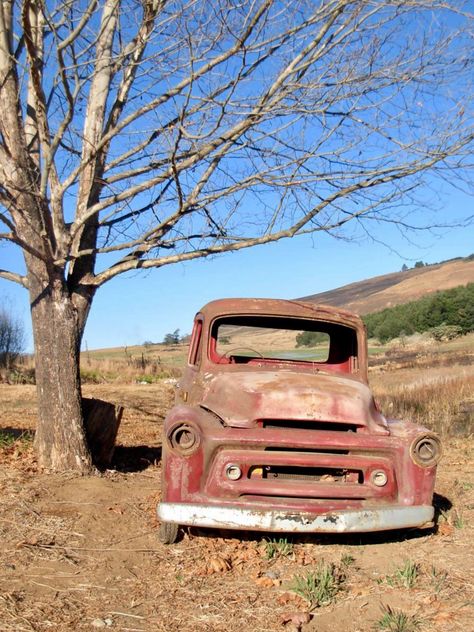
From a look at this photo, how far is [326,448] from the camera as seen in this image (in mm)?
4398

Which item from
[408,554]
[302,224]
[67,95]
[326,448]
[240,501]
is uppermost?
[67,95]

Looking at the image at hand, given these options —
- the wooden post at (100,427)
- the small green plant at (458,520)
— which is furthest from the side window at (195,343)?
the small green plant at (458,520)

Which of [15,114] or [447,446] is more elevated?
[15,114]

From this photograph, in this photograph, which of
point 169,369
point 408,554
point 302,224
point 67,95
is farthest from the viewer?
point 169,369

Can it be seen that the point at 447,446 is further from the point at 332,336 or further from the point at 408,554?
the point at 408,554

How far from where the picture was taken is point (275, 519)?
414cm

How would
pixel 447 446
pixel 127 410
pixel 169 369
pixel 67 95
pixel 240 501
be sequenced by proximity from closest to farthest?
pixel 240 501 < pixel 67 95 < pixel 447 446 < pixel 127 410 < pixel 169 369

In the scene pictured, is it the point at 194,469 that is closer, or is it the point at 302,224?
the point at 194,469

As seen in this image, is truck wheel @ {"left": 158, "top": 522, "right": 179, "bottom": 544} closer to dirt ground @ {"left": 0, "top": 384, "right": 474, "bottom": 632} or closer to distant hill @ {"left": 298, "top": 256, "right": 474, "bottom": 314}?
dirt ground @ {"left": 0, "top": 384, "right": 474, "bottom": 632}

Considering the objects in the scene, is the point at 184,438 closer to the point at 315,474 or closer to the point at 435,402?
the point at 315,474

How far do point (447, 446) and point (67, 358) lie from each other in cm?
525

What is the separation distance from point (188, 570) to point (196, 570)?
0.18ft

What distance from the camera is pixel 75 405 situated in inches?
250

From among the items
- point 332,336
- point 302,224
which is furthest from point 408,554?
point 302,224
